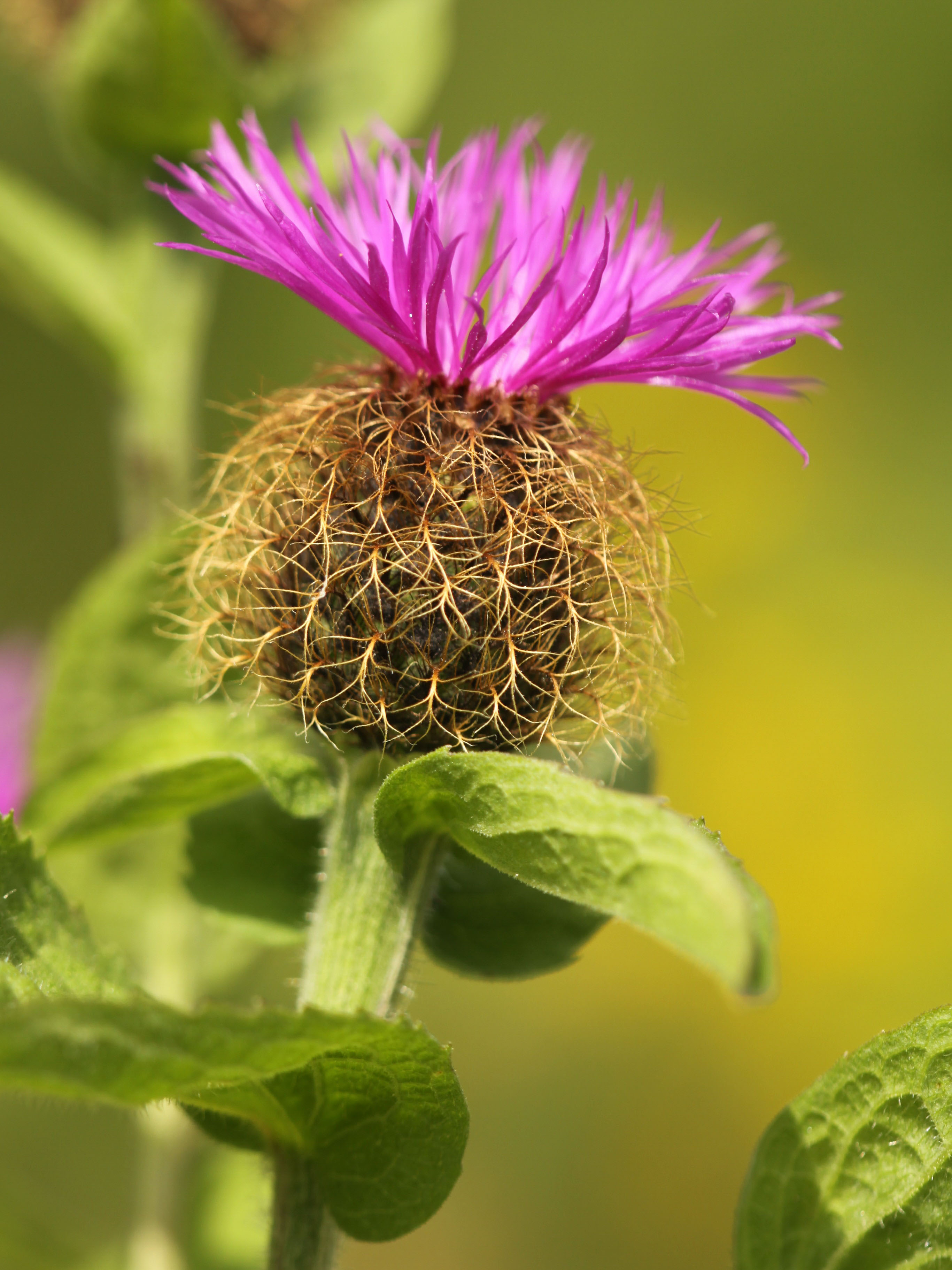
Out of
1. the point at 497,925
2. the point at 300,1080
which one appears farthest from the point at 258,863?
the point at 300,1080

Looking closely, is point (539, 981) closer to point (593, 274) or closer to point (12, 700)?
point (12, 700)

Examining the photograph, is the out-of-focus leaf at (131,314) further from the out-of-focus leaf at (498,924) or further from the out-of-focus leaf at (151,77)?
the out-of-focus leaf at (498,924)

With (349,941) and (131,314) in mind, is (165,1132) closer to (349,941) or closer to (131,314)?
(349,941)

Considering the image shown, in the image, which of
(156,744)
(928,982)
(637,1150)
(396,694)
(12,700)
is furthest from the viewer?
(637,1150)

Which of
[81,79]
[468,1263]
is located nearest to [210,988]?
[81,79]

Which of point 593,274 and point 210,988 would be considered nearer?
point 593,274
